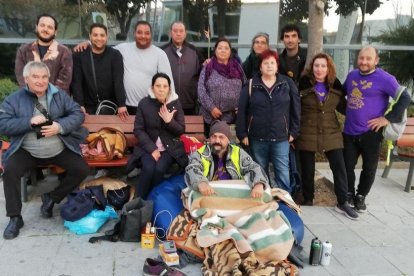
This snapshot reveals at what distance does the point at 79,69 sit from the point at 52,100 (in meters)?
0.80

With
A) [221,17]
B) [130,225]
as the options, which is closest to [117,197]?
[130,225]

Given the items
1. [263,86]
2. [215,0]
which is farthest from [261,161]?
[215,0]

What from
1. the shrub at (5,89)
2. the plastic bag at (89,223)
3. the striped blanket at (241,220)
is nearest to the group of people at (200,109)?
the striped blanket at (241,220)

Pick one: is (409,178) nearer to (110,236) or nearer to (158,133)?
(158,133)

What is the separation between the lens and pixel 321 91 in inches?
184

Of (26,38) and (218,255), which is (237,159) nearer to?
(218,255)

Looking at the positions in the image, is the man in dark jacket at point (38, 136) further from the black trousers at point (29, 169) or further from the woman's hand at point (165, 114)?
the woman's hand at point (165, 114)

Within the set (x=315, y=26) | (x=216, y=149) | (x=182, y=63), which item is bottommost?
(x=216, y=149)

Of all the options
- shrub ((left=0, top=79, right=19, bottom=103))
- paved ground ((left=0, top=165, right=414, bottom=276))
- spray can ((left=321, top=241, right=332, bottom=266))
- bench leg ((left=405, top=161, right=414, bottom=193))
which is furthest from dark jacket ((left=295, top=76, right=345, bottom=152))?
shrub ((left=0, top=79, right=19, bottom=103))

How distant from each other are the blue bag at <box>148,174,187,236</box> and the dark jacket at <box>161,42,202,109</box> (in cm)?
139

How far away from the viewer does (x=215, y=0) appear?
27.3 ft

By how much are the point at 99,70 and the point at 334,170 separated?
2972 millimetres

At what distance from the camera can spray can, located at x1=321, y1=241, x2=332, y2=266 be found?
3654 millimetres

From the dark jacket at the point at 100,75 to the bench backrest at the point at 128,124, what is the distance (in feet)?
0.70
